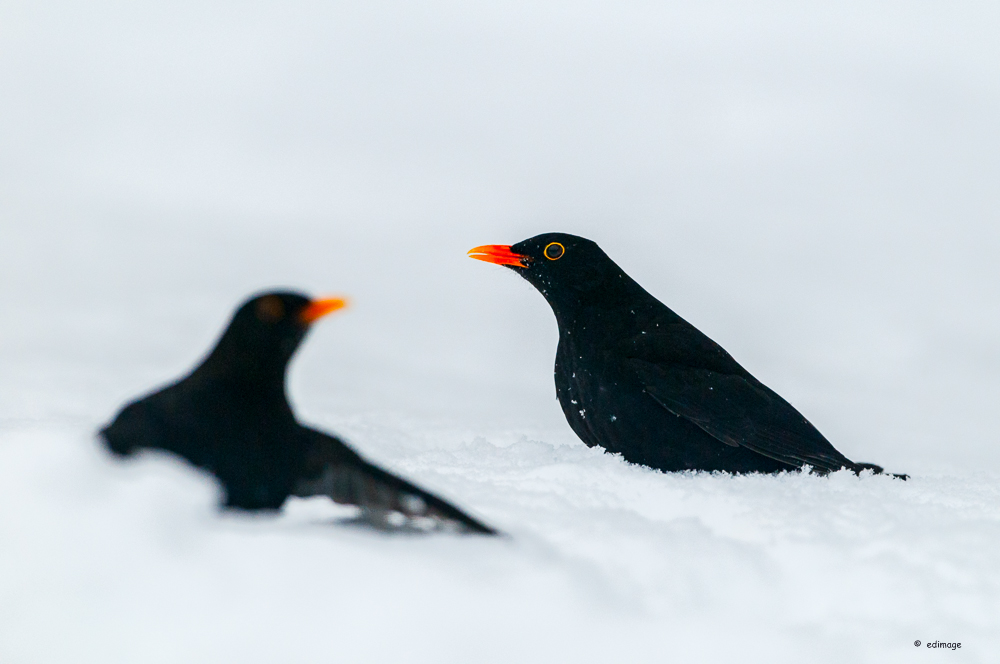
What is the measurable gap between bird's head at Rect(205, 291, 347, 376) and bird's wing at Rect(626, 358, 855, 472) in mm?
1697

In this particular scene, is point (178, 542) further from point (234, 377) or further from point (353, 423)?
point (353, 423)

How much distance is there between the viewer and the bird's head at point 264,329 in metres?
2.47

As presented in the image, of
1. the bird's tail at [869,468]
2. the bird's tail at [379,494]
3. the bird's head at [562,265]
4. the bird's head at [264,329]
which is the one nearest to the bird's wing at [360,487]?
the bird's tail at [379,494]

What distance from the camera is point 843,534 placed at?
2.97 meters

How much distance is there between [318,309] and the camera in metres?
2.49

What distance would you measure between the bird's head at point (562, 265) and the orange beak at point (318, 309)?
156 centimetres

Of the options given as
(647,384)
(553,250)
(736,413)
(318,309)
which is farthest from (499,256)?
(318,309)

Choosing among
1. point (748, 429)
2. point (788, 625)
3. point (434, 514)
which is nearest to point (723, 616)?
point (788, 625)

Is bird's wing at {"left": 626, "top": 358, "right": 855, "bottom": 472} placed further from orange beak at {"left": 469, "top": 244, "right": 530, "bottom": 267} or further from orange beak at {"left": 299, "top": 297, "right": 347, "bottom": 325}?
orange beak at {"left": 299, "top": 297, "right": 347, "bottom": 325}

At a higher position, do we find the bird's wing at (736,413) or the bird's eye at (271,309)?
the bird's eye at (271,309)

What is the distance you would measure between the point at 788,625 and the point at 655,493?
78 cm

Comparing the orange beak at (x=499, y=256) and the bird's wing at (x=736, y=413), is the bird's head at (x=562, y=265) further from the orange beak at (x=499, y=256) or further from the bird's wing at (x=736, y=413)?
the bird's wing at (x=736, y=413)

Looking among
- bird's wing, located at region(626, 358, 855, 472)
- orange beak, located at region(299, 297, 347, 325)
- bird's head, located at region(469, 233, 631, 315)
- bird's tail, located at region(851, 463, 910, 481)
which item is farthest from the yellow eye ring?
orange beak, located at region(299, 297, 347, 325)

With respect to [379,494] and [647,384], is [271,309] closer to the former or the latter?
[379,494]
